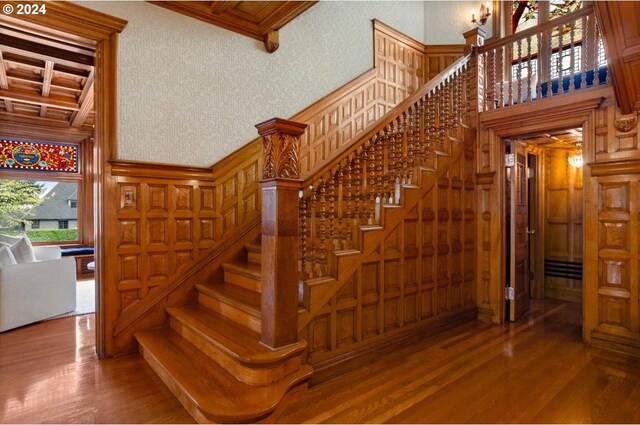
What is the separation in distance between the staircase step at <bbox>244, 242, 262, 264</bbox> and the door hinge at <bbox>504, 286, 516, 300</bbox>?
2659mm

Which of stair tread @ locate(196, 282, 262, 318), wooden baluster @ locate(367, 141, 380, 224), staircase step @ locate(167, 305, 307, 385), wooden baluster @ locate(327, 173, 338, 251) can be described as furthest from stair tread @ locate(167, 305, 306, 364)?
wooden baluster @ locate(367, 141, 380, 224)

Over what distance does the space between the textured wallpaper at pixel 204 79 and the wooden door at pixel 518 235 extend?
94.6 inches

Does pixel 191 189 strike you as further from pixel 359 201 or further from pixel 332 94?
pixel 332 94

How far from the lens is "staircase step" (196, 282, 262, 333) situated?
245cm

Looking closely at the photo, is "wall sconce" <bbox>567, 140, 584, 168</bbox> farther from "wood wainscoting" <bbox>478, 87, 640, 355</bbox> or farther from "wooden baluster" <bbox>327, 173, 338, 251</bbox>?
"wooden baluster" <bbox>327, 173, 338, 251</bbox>

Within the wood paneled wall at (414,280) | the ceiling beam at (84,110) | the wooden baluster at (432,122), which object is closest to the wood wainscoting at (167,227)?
the wooden baluster at (432,122)

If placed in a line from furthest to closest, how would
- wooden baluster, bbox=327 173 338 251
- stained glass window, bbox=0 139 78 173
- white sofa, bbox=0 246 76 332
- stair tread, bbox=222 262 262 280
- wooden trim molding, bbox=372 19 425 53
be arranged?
1. stained glass window, bbox=0 139 78 173
2. wooden trim molding, bbox=372 19 425 53
3. white sofa, bbox=0 246 76 332
4. stair tread, bbox=222 262 262 280
5. wooden baluster, bbox=327 173 338 251

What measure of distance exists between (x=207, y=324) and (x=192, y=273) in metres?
0.77

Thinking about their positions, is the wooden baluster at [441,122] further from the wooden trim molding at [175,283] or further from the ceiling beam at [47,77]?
the ceiling beam at [47,77]

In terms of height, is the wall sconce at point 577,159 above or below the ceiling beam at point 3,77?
below

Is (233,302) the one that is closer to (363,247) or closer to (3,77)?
(363,247)

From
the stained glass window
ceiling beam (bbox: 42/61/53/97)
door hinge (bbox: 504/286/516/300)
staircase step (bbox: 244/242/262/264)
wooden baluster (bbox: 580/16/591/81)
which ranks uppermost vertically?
ceiling beam (bbox: 42/61/53/97)

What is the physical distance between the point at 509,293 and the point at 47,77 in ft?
19.7

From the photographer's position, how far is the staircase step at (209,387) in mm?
1832
